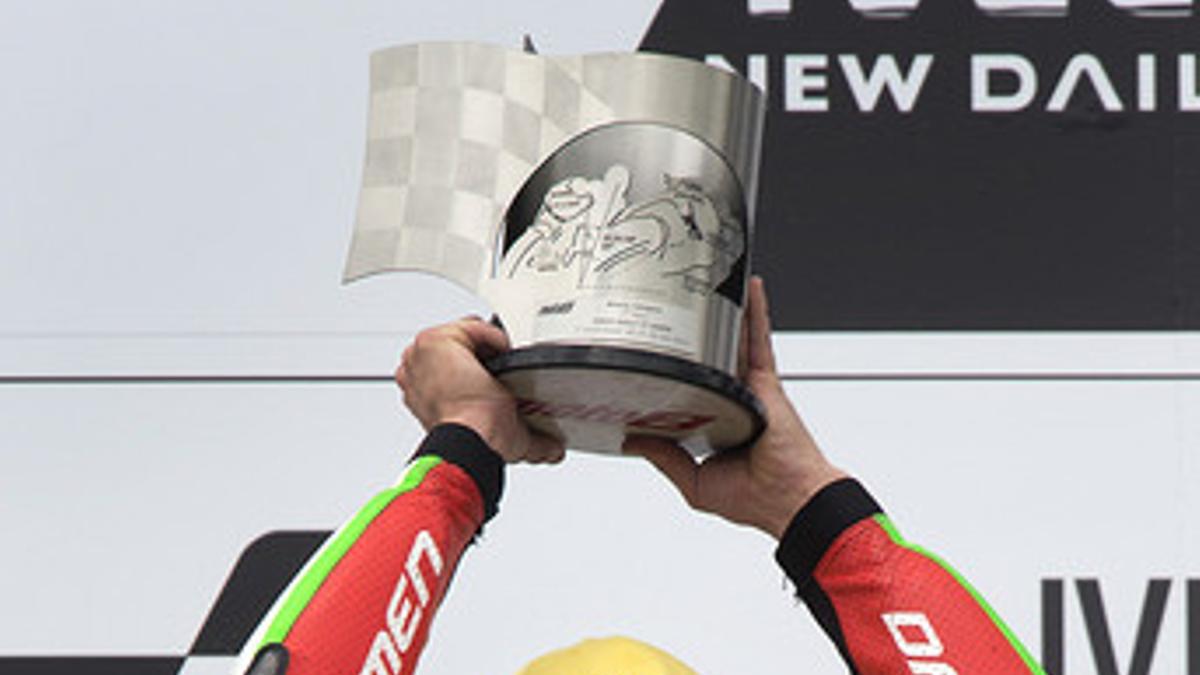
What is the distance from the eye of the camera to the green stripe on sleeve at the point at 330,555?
128 centimetres

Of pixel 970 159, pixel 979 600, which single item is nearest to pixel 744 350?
pixel 979 600

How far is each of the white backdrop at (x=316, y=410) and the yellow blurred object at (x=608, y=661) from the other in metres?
0.39

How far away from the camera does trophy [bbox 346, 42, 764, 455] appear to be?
1276 mm

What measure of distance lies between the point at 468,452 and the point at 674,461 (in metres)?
0.17

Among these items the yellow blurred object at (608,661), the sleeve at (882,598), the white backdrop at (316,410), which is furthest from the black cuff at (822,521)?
the white backdrop at (316,410)

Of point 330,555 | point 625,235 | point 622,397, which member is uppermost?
point 625,235

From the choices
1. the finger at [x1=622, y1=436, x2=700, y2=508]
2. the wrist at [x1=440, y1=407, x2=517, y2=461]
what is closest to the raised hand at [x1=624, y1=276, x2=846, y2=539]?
the finger at [x1=622, y1=436, x2=700, y2=508]

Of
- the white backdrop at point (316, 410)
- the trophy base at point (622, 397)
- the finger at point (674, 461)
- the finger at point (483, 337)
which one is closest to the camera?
the trophy base at point (622, 397)

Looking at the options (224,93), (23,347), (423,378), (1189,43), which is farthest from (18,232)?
(1189,43)

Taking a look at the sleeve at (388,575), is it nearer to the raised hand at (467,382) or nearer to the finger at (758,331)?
A: the raised hand at (467,382)

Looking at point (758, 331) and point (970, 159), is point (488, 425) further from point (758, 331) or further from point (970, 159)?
point (970, 159)

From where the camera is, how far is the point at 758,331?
141 cm

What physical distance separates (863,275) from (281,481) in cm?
56

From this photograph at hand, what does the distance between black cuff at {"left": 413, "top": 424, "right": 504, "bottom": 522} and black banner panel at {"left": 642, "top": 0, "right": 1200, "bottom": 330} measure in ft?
1.77
